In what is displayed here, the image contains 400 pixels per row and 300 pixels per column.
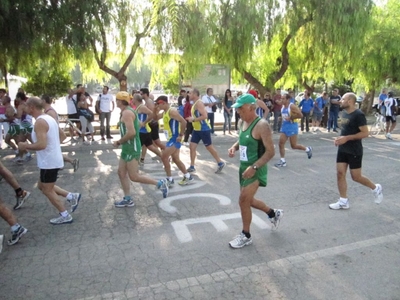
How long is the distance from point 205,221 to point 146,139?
3451 millimetres

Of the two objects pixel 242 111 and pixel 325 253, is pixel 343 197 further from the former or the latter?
pixel 242 111

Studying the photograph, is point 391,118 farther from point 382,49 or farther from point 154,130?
point 154,130

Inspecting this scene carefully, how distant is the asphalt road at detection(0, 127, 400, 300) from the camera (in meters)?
3.35

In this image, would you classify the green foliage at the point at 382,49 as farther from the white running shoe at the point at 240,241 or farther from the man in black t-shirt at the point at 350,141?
the white running shoe at the point at 240,241

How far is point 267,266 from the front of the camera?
3725mm

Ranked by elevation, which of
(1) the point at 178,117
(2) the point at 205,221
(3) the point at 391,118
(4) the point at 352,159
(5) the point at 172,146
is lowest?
(2) the point at 205,221

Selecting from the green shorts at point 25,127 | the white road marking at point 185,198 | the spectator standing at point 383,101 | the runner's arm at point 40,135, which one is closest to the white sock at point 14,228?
the runner's arm at point 40,135

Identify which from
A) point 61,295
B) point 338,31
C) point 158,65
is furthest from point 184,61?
point 61,295

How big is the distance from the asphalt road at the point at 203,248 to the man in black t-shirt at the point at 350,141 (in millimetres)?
440

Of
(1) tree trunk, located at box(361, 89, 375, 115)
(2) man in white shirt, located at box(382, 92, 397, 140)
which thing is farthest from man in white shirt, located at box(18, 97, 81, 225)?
(1) tree trunk, located at box(361, 89, 375, 115)

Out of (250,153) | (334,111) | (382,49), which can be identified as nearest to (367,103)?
(382,49)

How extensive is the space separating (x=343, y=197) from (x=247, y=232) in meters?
2.06

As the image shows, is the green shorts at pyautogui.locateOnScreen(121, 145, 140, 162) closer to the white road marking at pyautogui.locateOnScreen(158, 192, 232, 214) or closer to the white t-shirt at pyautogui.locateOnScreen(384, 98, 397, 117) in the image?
the white road marking at pyautogui.locateOnScreen(158, 192, 232, 214)

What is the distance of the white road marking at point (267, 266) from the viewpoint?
3.28 metres
